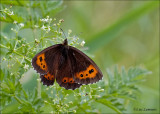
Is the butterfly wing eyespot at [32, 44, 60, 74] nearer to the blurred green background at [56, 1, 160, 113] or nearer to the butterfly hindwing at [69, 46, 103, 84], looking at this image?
the butterfly hindwing at [69, 46, 103, 84]

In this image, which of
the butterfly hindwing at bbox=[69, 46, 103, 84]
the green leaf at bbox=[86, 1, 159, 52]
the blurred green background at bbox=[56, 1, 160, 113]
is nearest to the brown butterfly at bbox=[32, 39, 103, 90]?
the butterfly hindwing at bbox=[69, 46, 103, 84]

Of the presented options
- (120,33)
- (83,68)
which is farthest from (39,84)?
(120,33)

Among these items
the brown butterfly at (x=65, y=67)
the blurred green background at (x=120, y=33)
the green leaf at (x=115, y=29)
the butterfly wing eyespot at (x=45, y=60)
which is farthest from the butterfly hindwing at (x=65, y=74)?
the blurred green background at (x=120, y=33)

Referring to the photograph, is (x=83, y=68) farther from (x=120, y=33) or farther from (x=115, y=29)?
(x=120, y=33)

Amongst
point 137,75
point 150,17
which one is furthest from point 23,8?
point 150,17

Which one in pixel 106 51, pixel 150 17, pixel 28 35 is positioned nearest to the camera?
pixel 28 35

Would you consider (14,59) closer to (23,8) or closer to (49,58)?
(49,58)

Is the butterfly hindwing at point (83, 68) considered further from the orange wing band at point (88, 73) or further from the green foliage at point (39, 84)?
the green foliage at point (39, 84)
